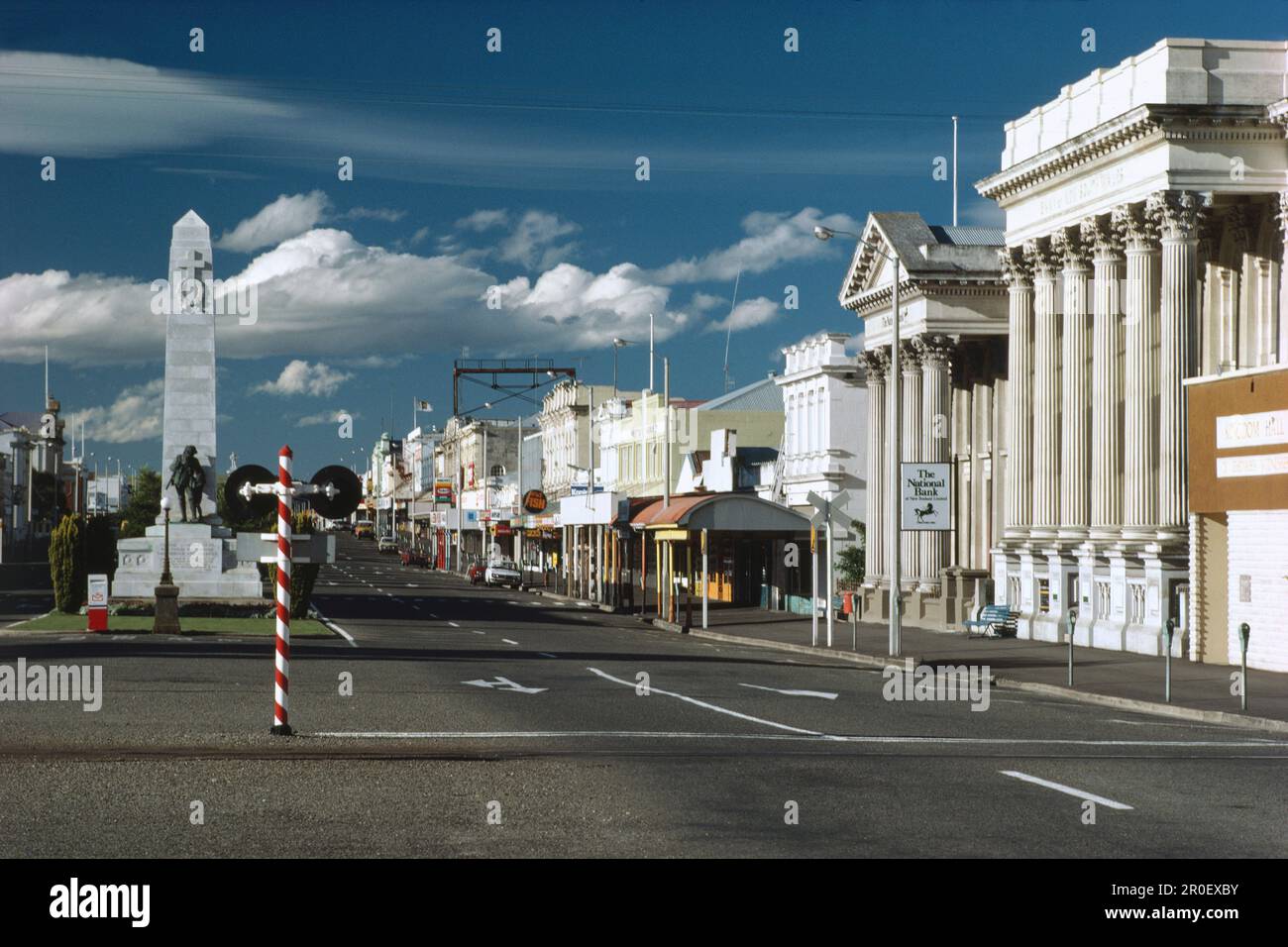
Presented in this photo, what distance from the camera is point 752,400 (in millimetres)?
86062

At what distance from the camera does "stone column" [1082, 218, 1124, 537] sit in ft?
141

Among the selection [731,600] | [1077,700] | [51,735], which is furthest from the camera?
[731,600]

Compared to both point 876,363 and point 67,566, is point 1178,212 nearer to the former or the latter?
point 876,363

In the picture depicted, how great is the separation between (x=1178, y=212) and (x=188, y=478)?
1217 inches

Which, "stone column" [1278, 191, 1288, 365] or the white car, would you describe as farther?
the white car

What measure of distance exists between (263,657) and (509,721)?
43.2 ft

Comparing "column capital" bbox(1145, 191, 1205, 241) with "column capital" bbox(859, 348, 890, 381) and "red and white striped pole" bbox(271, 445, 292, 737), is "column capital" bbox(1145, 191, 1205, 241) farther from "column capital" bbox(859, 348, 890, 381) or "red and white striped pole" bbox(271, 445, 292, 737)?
"red and white striped pole" bbox(271, 445, 292, 737)

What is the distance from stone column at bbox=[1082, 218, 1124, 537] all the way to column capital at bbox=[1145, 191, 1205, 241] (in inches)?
110

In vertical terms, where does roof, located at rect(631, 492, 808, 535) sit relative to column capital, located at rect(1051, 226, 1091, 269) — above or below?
below

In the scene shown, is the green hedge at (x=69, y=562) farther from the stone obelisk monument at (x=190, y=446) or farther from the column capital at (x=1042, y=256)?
the column capital at (x=1042, y=256)

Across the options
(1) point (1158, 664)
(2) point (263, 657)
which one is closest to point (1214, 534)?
(1) point (1158, 664)

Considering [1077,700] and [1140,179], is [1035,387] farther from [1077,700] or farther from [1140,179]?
[1077,700]

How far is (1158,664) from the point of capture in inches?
1379

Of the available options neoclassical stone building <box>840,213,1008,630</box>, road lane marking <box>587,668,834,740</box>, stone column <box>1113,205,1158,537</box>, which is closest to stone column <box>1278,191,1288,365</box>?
stone column <box>1113,205,1158,537</box>
